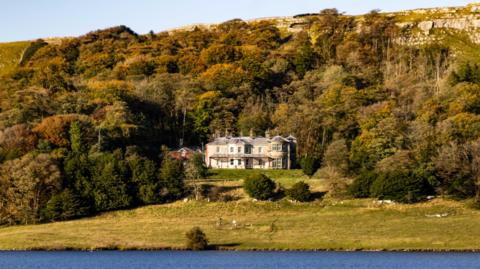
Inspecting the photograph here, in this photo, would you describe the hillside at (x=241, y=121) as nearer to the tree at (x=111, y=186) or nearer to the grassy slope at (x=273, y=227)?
the tree at (x=111, y=186)

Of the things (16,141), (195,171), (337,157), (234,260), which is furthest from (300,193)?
(16,141)

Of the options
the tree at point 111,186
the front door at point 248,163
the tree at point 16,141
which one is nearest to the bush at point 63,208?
the tree at point 111,186

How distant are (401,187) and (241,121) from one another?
5019cm

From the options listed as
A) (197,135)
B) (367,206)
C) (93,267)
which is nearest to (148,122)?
(197,135)

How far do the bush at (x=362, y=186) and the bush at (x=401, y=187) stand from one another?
1367mm

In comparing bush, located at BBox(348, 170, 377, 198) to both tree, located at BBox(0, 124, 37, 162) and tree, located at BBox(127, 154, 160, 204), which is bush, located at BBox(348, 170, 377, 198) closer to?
tree, located at BBox(127, 154, 160, 204)

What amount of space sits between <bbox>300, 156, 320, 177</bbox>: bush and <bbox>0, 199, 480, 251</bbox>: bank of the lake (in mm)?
15745

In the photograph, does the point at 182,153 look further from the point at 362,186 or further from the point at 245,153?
the point at 362,186

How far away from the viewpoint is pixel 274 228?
323ft

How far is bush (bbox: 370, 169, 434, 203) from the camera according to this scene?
357ft

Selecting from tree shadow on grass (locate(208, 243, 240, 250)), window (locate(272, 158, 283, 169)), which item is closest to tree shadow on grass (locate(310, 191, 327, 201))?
tree shadow on grass (locate(208, 243, 240, 250))

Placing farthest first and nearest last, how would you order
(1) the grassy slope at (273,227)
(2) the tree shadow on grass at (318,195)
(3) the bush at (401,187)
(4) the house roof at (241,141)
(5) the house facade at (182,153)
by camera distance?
(4) the house roof at (241,141) < (5) the house facade at (182,153) < (2) the tree shadow on grass at (318,195) < (3) the bush at (401,187) < (1) the grassy slope at (273,227)

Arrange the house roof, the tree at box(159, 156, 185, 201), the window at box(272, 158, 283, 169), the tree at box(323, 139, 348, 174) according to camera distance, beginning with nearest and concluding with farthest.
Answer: the tree at box(159, 156, 185, 201)
the tree at box(323, 139, 348, 174)
the window at box(272, 158, 283, 169)
the house roof

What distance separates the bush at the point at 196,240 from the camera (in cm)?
9056
